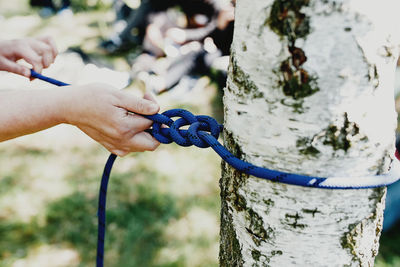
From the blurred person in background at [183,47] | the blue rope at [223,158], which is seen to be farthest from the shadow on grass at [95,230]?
the blurred person in background at [183,47]

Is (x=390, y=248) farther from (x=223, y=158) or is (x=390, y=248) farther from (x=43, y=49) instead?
(x=43, y=49)

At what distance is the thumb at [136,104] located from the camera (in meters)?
0.87

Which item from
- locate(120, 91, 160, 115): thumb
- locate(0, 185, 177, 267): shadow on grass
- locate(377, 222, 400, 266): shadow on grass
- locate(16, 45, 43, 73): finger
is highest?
locate(16, 45, 43, 73): finger

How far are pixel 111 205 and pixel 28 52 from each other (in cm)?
132

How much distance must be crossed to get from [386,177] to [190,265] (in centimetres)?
144

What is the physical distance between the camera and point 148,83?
365 cm

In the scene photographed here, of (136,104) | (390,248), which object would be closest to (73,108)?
(136,104)

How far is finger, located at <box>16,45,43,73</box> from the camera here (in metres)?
1.26

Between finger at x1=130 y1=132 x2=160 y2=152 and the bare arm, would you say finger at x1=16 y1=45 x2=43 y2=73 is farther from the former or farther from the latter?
finger at x1=130 y1=132 x2=160 y2=152

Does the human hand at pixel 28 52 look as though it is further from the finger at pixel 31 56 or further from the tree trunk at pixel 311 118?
the tree trunk at pixel 311 118

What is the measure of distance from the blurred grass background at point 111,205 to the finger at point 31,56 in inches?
46.1

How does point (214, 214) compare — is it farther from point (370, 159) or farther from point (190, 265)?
point (370, 159)

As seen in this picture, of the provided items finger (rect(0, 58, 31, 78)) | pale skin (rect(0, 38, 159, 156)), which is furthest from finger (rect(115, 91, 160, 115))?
finger (rect(0, 58, 31, 78))

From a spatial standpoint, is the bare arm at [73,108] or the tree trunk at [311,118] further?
the bare arm at [73,108]
